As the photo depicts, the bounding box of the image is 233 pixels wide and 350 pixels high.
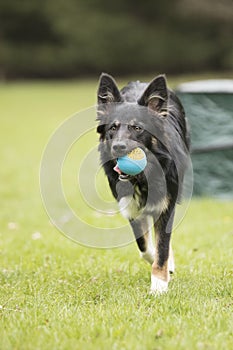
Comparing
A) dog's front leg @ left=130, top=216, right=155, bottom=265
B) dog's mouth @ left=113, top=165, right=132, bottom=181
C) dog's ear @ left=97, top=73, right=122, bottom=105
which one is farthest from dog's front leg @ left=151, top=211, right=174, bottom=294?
dog's ear @ left=97, top=73, right=122, bottom=105

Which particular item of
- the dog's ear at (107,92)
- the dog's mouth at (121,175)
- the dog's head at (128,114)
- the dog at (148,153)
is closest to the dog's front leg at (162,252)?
the dog at (148,153)

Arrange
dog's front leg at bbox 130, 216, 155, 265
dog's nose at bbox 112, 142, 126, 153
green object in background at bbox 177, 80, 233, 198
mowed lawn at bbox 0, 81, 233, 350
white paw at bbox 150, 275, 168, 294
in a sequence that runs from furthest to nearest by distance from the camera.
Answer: green object in background at bbox 177, 80, 233, 198
dog's front leg at bbox 130, 216, 155, 265
white paw at bbox 150, 275, 168, 294
dog's nose at bbox 112, 142, 126, 153
mowed lawn at bbox 0, 81, 233, 350

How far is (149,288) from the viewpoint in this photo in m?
4.68

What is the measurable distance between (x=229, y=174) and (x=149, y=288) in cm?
443

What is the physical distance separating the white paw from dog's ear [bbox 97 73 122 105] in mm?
1436

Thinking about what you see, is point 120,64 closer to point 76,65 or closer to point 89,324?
point 76,65

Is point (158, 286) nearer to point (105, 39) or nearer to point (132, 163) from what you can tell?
point (132, 163)

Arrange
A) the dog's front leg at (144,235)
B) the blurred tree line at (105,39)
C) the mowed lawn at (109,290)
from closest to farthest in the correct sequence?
the mowed lawn at (109,290)
the dog's front leg at (144,235)
the blurred tree line at (105,39)

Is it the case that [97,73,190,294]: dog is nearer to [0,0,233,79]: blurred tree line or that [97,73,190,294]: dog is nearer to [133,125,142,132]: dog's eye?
[133,125,142,132]: dog's eye

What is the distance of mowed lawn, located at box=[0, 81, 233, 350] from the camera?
11.2 feet

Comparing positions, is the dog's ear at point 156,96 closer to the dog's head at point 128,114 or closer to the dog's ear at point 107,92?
the dog's head at point 128,114

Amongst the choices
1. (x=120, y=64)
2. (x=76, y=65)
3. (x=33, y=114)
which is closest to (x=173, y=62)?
(x=120, y=64)

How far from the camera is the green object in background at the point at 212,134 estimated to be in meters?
8.72

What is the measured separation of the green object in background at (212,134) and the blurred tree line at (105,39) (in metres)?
27.1
